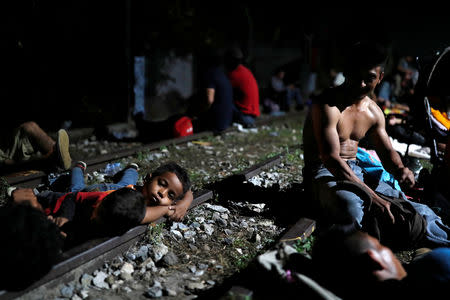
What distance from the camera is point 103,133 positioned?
9.63 metres

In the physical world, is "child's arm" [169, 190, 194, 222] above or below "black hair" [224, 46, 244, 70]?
below

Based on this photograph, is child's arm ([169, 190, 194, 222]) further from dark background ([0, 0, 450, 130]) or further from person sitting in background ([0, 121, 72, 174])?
dark background ([0, 0, 450, 130])

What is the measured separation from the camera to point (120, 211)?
3.53 meters

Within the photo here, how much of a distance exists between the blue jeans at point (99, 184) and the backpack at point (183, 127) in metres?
3.22

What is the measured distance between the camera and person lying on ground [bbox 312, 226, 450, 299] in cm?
285

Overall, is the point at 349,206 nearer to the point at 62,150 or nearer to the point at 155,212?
the point at 155,212

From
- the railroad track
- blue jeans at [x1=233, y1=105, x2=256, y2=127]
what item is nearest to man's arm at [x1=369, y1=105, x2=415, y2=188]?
the railroad track

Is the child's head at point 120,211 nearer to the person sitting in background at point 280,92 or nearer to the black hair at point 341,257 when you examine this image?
the black hair at point 341,257

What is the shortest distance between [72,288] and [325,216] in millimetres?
2644

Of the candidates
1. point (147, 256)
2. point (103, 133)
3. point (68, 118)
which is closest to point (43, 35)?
point (68, 118)

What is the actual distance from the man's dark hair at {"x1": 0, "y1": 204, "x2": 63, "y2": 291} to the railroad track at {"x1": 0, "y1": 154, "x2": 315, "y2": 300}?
0.10m

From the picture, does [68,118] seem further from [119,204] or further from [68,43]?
[119,204]

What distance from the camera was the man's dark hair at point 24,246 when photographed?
2.82 m

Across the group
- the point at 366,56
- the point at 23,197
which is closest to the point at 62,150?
the point at 23,197
